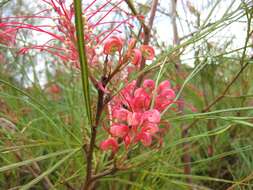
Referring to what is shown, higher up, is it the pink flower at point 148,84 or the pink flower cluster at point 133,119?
the pink flower at point 148,84

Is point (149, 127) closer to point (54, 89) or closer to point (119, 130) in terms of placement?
point (119, 130)

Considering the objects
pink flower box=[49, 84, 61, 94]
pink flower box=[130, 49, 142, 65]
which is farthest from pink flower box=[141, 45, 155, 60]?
pink flower box=[49, 84, 61, 94]

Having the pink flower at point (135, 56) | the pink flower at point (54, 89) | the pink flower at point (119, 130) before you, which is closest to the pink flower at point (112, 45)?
the pink flower at point (135, 56)

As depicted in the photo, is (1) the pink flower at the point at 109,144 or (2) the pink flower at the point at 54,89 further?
(2) the pink flower at the point at 54,89

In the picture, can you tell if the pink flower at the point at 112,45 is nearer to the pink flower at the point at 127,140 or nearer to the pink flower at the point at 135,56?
the pink flower at the point at 135,56

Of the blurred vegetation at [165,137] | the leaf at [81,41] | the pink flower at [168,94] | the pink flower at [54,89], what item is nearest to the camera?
the leaf at [81,41]

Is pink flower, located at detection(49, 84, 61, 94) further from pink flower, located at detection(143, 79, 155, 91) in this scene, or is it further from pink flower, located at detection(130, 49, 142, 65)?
pink flower, located at detection(130, 49, 142, 65)

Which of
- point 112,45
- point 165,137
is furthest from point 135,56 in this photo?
point 165,137
